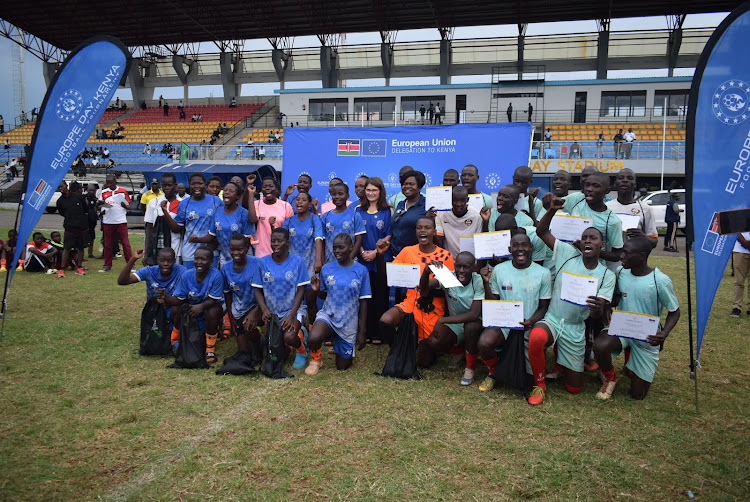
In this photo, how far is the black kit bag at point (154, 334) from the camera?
550 cm

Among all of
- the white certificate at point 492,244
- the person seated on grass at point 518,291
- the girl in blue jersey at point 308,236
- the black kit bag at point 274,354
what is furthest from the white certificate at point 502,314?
the girl in blue jersey at point 308,236

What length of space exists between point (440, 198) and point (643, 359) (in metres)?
2.53

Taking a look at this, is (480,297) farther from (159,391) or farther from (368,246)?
(159,391)

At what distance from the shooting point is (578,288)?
4.41m

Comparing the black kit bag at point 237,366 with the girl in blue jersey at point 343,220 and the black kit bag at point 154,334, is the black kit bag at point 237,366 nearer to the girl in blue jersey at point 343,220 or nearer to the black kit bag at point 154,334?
the black kit bag at point 154,334

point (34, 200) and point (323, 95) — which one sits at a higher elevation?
point (323, 95)

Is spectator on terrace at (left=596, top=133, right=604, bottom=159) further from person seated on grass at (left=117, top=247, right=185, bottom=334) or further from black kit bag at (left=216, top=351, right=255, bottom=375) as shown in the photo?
black kit bag at (left=216, top=351, right=255, bottom=375)

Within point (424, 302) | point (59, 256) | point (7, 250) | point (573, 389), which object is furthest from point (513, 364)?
point (59, 256)

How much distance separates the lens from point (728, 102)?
400 cm

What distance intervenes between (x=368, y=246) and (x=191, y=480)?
11.7 feet

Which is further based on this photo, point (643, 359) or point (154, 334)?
point (154, 334)

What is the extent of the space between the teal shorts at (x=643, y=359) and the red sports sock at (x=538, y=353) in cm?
77

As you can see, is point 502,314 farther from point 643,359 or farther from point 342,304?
point 342,304

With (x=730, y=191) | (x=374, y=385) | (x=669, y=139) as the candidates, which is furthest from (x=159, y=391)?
(x=669, y=139)
